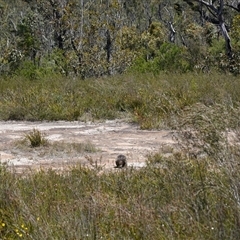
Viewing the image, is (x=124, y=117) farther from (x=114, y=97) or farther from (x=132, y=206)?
(x=132, y=206)

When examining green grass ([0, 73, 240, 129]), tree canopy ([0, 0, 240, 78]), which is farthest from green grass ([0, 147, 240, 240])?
tree canopy ([0, 0, 240, 78])

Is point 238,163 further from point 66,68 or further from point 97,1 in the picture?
point 97,1

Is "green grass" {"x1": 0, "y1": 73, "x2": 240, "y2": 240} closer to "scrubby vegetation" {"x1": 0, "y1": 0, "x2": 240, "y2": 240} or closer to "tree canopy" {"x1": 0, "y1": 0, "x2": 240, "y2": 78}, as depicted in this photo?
"scrubby vegetation" {"x1": 0, "y1": 0, "x2": 240, "y2": 240}

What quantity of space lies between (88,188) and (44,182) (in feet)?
1.87

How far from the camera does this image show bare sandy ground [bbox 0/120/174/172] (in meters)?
8.32

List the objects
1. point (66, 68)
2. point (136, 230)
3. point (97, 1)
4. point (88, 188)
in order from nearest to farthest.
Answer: point (136, 230) → point (88, 188) → point (66, 68) → point (97, 1)

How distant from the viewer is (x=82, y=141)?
9.84m

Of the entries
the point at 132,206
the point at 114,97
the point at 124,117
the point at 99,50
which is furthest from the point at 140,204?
the point at 99,50

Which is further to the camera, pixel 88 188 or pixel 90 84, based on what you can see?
pixel 90 84

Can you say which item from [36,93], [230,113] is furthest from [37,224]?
[36,93]

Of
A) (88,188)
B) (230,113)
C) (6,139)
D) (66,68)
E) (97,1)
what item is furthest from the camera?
(97,1)

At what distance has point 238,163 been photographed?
424 cm

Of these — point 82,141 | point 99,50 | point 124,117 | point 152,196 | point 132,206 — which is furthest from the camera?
point 99,50

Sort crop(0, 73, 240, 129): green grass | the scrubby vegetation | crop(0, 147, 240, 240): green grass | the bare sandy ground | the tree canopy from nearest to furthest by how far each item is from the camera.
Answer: crop(0, 147, 240, 240): green grass, the scrubby vegetation, the bare sandy ground, crop(0, 73, 240, 129): green grass, the tree canopy
